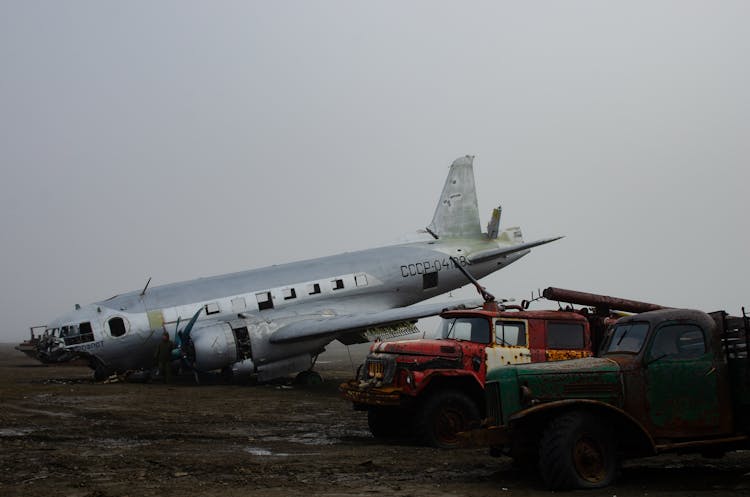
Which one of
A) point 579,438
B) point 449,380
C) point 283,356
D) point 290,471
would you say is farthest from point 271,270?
point 579,438

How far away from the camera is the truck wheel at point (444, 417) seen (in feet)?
43.5

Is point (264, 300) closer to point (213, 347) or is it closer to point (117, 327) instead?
point (213, 347)

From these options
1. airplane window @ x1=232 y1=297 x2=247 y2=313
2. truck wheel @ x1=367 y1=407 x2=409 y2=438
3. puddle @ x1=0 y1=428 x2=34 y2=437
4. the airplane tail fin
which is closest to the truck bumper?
truck wheel @ x1=367 y1=407 x2=409 y2=438

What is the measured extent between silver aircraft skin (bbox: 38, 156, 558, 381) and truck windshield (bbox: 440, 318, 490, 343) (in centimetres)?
798

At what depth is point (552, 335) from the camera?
13.8 metres

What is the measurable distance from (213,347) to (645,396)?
1666 centimetres

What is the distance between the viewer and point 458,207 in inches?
1310

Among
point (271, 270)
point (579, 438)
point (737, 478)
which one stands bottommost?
point (737, 478)

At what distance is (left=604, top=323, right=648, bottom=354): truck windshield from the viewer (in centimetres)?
1053

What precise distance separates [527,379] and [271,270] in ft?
62.3

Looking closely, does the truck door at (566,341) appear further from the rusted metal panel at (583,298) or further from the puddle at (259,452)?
the puddle at (259,452)

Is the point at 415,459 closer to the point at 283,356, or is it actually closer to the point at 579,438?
the point at 579,438

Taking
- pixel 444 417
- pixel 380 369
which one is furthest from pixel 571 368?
pixel 380 369

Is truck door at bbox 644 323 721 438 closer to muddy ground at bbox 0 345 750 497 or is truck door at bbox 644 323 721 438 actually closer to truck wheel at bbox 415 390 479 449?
muddy ground at bbox 0 345 750 497
